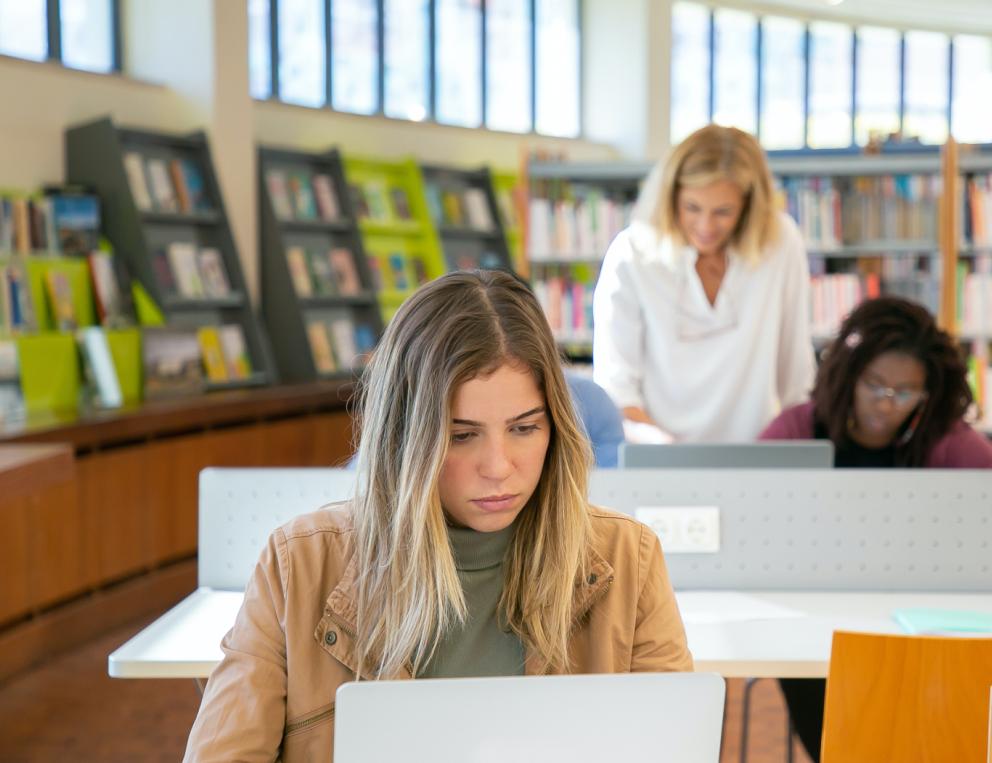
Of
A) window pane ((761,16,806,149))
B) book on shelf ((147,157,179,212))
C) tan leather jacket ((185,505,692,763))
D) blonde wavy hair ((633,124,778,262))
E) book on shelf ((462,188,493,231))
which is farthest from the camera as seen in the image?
window pane ((761,16,806,149))

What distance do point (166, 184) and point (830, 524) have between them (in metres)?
4.81

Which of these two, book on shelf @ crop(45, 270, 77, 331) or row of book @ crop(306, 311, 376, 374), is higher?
book on shelf @ crop(45, 270, 77, 331)

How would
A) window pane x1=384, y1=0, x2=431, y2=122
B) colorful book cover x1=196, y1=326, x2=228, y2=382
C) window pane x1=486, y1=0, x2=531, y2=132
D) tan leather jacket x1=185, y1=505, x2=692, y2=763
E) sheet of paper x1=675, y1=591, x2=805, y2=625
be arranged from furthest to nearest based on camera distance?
window pane x1=486, y1=0, x2=531, y2=132
window pane x1=384, y1=0, x2=431, y2=122
colorful book cover x1=196, y1=326, x2=228, y2=382
sheet of paper x1=675, y1=591, x2=805, y2=625
tan leather jacket x1=185, y1=505, x2=692, y2=763

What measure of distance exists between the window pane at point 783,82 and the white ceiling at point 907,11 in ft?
0.84

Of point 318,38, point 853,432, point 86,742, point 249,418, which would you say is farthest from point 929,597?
point 318,38

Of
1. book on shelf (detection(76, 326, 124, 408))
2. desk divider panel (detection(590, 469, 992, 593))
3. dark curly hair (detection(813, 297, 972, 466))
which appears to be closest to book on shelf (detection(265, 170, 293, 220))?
book on shelf (detection(76, 326, 124, 408))

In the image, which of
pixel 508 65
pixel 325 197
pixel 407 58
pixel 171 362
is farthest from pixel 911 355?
pixel 508 65

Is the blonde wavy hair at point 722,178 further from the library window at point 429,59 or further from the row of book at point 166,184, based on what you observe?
the library window at point 429,59

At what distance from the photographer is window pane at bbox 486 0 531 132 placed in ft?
31.3

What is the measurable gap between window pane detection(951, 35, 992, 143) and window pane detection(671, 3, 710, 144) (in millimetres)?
2762

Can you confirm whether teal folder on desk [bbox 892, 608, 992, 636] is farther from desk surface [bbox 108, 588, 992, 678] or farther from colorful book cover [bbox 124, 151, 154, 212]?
colorful book cover [bbox 124, 151, 154, 212]

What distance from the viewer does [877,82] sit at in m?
11.8

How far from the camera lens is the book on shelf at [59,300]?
219 inches

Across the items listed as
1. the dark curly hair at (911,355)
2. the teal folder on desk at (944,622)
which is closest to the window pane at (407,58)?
the dark curly hair at (911,355)
